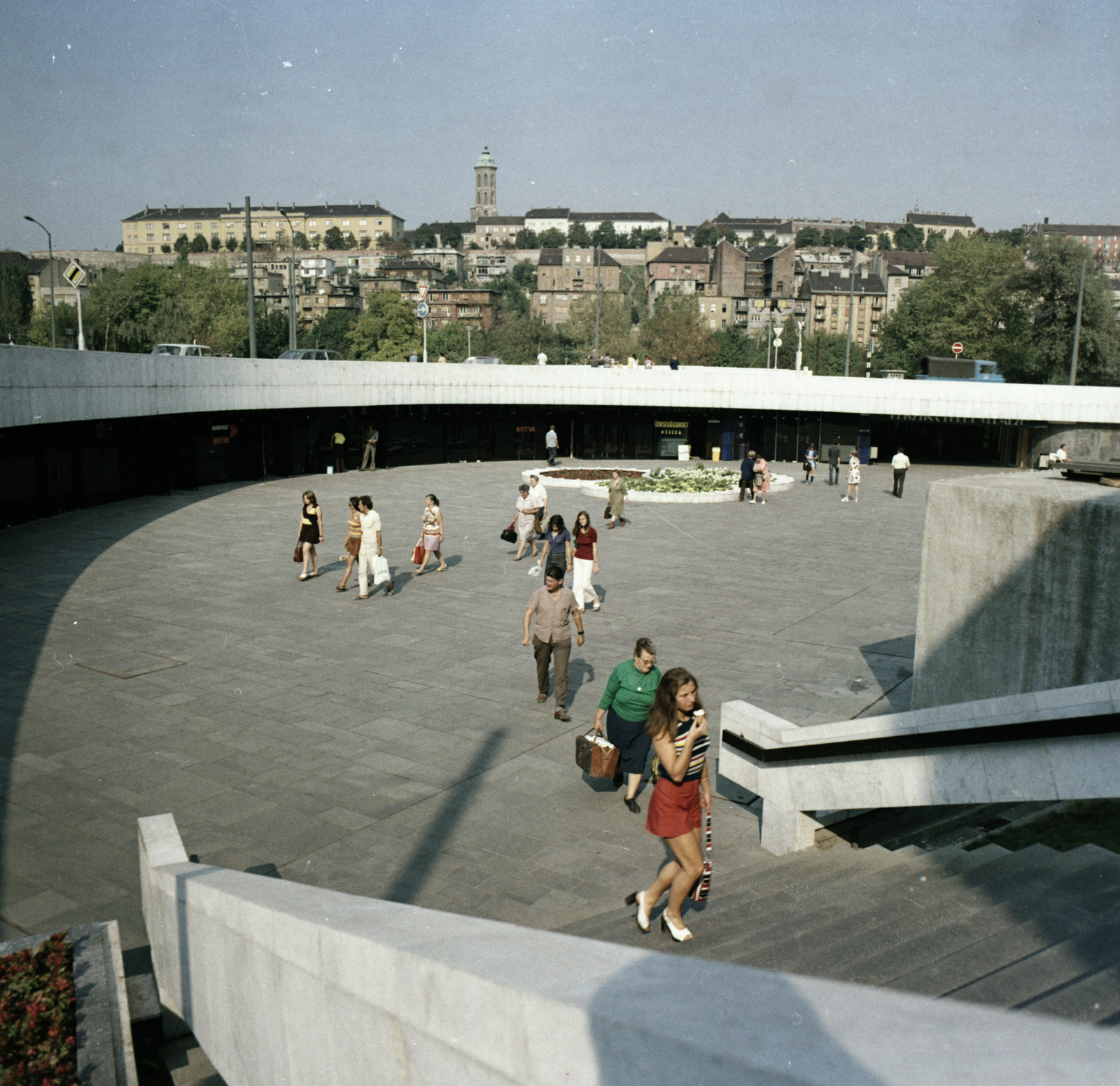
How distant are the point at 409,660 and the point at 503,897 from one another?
5790 millimetres

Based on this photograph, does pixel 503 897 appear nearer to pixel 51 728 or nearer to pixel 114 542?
pixel 51 728

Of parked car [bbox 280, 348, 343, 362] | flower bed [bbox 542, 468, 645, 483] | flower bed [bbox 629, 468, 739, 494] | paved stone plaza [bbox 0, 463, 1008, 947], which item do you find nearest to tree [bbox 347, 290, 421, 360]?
parked car [bbox 280, 348, 343, 362]

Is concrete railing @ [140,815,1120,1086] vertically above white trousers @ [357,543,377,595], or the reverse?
concrete railing @ [140,815,1120,1086]

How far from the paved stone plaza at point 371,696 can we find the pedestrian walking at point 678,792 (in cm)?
72

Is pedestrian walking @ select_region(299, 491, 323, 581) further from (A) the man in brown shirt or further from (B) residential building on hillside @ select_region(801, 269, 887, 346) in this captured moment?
(B) residential building on hillside @ select_region(801, 269, 887, 346)

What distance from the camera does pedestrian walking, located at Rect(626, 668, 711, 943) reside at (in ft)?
19.0

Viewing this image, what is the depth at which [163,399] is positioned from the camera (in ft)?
81.4

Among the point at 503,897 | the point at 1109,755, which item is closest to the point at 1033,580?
the point at 1109,755

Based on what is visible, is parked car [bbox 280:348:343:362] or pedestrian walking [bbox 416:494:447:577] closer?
pedestrian walking [bbox 416:494:447:577]

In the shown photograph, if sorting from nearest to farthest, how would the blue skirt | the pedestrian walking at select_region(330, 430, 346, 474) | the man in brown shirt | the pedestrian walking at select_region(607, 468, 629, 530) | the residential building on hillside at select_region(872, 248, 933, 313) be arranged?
the blue skirt < the man in brown shirt < the pedestrian walking at select_region(607, 468, 629, 530) < the pedestrian walking at select_region(330, 430, 346, 474) < the residential building on hillside at select_region(872, 248, 933, 313)

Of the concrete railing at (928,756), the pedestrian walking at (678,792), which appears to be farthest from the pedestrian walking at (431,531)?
the pedestrian walking at (678,792)

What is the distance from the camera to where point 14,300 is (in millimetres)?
85625

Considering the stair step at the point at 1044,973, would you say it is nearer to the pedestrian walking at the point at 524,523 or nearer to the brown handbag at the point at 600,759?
the brown handbag at the point at 600,759

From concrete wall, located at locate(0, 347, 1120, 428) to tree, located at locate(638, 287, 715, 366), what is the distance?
38125 mm
